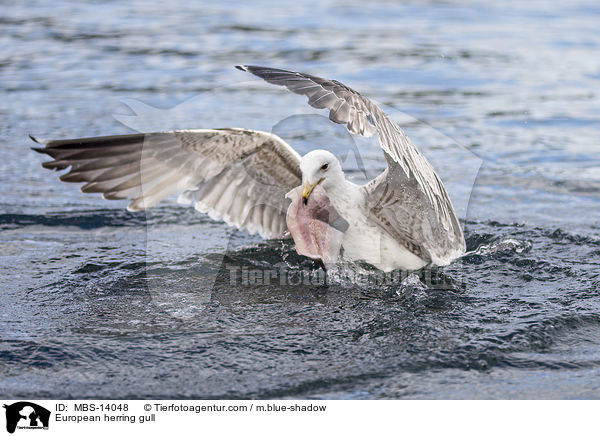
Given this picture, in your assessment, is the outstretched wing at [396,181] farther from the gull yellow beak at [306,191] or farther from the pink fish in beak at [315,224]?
the gull yellow beak at [306,191]

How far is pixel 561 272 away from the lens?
22.2ft

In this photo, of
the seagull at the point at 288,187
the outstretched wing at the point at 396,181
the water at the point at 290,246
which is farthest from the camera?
the seagull at the point at 288,187

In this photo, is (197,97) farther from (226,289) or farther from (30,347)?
(30,347)

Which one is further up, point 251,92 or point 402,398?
point 251,92

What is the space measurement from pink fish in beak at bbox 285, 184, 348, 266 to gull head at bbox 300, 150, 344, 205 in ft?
0.32

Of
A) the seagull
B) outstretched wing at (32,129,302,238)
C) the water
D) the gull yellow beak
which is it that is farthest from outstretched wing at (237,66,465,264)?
outstretched wing at (32,129,302,238)

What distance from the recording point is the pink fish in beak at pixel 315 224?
6480 mm

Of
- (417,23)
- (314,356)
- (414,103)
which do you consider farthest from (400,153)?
(417,23)

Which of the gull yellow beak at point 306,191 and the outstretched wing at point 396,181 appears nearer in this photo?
the outstretched wing at point 396,181

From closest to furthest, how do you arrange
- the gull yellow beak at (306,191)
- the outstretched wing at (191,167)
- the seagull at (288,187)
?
the gull yellow beak at (306,191)
the seagull at (288,187)
the outstretched wing at (191,167)

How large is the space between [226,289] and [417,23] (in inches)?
448
